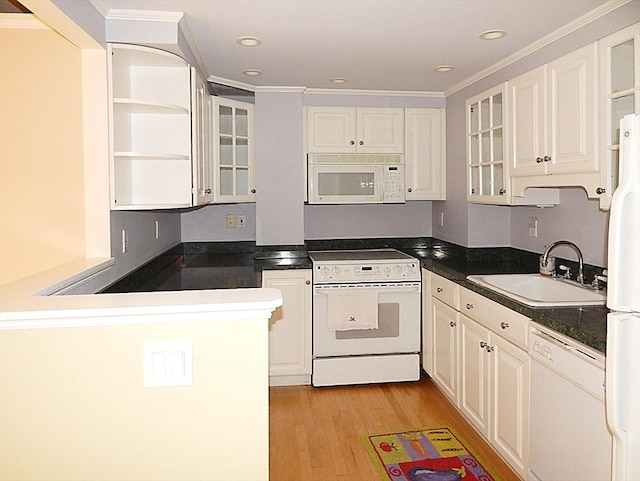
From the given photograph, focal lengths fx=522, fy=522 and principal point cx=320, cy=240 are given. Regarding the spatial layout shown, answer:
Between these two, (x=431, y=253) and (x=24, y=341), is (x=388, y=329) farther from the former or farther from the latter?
(x=24, y=341)

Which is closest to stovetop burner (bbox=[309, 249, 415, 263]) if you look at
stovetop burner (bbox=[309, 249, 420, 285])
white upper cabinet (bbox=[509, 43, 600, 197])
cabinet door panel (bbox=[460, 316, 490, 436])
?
stovetop burner (bbox=[309, 249, 420, 285])

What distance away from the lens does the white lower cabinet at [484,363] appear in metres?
2.46

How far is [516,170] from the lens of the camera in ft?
10.2

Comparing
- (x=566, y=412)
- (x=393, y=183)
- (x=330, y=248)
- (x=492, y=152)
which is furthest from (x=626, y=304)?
(x=330, y=248)

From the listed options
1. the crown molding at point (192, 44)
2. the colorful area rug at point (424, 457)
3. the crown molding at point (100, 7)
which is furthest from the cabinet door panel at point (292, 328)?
the crown molding at point (100, 7)

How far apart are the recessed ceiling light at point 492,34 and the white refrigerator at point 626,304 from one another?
1.32 m

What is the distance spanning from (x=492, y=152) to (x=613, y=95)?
117 cm

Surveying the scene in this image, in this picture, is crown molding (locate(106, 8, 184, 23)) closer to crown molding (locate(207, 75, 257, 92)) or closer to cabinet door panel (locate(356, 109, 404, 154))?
crown molding (locate(207, 75, 257, 92))

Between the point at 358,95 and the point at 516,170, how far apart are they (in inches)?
62.7

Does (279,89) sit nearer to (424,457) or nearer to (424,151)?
(424,151)

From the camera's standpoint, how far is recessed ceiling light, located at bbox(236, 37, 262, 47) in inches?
Answer: 111

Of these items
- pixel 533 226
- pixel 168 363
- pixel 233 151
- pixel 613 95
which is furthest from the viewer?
pixel 233 151

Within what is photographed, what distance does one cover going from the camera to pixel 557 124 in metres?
2.67

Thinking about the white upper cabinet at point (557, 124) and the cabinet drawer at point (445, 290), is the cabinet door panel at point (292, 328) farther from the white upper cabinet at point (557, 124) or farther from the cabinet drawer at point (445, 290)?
the white upper cabinet at point (557, 124)
